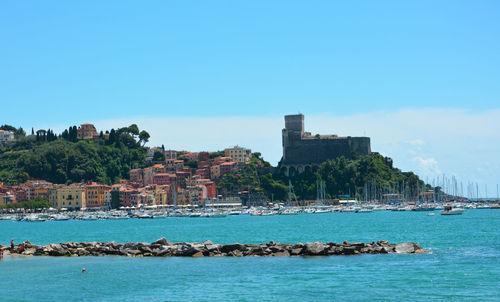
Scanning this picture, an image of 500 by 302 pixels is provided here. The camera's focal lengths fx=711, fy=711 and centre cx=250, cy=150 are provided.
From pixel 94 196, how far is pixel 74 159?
12.0 metres

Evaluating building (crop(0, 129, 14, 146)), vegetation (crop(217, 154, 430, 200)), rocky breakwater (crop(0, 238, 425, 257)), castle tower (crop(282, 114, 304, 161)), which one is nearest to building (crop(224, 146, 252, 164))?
vegetation (crop(217, 154, 430, 200))

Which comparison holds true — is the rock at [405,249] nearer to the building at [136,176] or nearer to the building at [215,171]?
the building at [215,171]

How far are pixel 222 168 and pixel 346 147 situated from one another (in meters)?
25.5

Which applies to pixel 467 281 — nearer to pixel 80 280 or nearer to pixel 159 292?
pixel 159 292

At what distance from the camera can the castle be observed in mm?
136500

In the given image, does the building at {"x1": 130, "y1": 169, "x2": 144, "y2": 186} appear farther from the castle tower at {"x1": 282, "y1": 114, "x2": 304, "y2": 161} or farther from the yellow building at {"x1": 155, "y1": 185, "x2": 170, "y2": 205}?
the castle tower at {"x1": 282, "y1": 114, "x2": 304, "y2": 161}

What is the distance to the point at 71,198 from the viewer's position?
13538 cm

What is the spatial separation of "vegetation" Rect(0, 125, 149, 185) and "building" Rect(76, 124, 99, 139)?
4261 mm

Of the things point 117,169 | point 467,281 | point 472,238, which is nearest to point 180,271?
point 467,281

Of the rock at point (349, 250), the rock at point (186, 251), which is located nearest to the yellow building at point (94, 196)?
the rock at point (186, 251)

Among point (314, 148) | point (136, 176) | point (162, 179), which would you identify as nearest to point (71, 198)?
point (136, 176)

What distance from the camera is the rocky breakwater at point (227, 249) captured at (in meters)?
31.1

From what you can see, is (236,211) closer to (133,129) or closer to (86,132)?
(133,129)

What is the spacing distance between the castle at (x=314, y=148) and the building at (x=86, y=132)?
50308 millimetres
